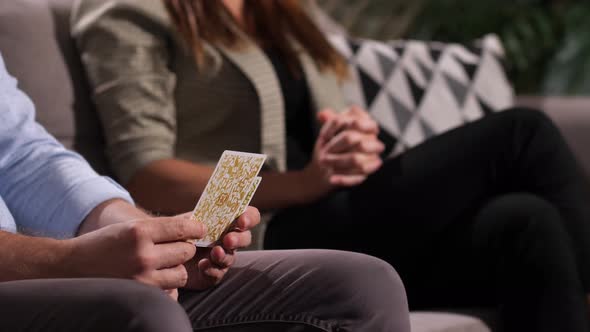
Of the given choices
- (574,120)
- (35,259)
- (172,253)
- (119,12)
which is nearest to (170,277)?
(172,253)

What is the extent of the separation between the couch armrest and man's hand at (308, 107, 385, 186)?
71 centimetres

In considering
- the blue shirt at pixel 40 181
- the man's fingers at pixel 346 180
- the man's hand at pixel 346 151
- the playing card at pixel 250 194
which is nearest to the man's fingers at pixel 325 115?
the man's hand at pixel 346 151

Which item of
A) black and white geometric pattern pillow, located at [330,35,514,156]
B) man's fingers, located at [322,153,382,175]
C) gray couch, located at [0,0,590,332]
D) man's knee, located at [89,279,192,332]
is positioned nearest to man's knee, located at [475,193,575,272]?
gray couch, located at [0,0,590,332]

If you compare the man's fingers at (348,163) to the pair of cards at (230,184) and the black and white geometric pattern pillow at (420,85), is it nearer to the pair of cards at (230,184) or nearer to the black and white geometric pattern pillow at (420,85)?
the black and white geometric pattern pillow at (420,85)

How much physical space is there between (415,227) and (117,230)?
2.17 ft

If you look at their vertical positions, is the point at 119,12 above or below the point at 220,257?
above

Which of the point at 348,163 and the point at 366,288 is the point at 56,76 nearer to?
the point at 348,163

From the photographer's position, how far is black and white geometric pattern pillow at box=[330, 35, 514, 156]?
1894 millimetres

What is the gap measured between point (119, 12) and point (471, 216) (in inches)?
26.5

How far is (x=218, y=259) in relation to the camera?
94 cm

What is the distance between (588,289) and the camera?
1.32 metres

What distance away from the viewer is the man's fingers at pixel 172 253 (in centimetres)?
83

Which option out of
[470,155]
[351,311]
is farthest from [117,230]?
[470,155]

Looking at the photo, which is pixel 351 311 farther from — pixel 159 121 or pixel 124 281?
pixel 159 121
